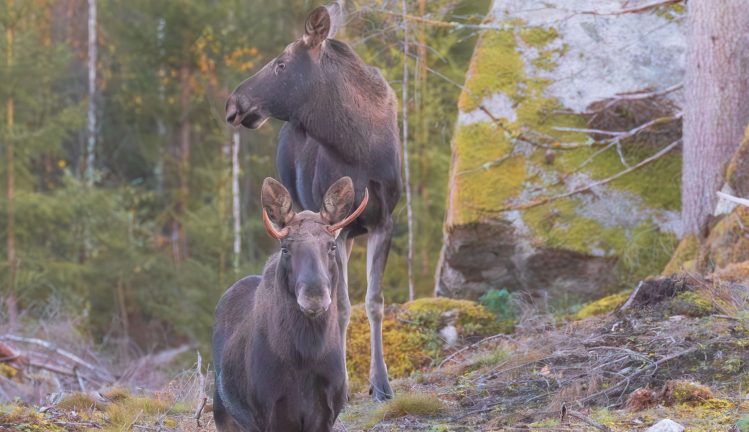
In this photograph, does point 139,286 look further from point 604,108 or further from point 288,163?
point 288,163

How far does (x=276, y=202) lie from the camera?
20.0 ft

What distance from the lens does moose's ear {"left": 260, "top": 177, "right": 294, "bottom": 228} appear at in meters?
6.06

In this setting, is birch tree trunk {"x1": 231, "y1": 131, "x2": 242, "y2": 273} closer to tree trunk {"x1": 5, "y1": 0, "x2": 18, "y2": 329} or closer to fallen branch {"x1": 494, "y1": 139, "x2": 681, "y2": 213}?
tree trunk {"x1": 5, "y1": 0, "x2": 18, "y2": 329}

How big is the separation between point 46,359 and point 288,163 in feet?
15.6

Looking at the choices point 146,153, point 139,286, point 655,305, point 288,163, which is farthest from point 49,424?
point 146,153

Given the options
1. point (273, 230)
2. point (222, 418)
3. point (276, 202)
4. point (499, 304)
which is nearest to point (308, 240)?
point (273, 230)

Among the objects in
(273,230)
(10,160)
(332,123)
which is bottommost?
(10,160)

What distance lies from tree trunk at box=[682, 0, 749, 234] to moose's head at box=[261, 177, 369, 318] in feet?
19.3

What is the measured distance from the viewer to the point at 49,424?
693 centimetres

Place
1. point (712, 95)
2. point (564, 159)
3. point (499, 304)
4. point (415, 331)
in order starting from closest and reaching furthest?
point (415, 331), point (712, 95), point (499, 304), point (564, 159)

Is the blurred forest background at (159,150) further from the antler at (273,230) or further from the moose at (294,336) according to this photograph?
the antler at (273,230)

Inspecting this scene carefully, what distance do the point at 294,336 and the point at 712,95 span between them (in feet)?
21.3

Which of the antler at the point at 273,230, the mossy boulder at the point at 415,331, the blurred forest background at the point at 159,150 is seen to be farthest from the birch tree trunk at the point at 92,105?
the antler at the point at 273,230

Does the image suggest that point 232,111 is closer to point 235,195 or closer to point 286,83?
point 286,83
